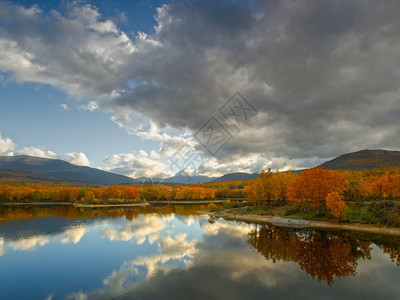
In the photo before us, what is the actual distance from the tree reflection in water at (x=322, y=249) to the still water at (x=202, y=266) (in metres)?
0.12

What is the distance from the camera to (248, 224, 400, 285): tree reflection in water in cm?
2952

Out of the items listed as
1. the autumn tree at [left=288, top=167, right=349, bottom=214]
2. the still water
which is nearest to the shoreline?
the still water

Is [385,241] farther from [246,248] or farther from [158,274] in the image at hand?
[158,274]

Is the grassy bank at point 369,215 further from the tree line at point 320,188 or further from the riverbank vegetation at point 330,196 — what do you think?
the tree line at point 320,188

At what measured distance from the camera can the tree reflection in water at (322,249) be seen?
29516 mm

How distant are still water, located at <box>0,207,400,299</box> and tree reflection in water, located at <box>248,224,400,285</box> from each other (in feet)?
0.40

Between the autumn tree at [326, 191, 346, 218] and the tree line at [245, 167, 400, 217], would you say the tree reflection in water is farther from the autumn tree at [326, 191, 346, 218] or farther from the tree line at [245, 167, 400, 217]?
the tree line at [245, 167, 400, 217]

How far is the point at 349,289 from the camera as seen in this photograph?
23.5m

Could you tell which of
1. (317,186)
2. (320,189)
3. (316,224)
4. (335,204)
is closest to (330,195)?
(335,204)

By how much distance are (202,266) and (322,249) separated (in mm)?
19218

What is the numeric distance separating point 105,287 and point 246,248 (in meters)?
23.2

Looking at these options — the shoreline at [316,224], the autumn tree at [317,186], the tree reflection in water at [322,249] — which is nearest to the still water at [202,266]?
the tree reflection in water at [322,249]

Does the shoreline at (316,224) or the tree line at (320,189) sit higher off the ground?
the tree line at (320,189)

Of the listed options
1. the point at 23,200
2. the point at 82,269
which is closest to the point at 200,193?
the point at 23,200
